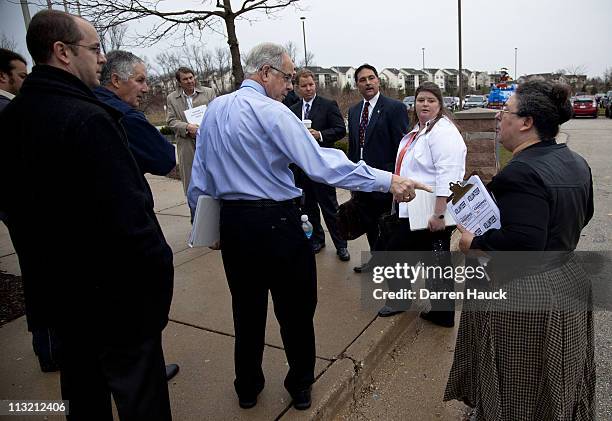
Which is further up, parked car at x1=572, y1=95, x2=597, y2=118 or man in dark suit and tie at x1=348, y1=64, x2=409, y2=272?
man in dark suit and tie at x1=348, y1=64, x2=409, y2=272

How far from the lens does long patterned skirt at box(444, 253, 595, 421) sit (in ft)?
6.07

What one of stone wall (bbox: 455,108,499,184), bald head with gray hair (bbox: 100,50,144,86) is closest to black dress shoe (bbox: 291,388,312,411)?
bald head with gray hair (bbox: 100,50,144,86)

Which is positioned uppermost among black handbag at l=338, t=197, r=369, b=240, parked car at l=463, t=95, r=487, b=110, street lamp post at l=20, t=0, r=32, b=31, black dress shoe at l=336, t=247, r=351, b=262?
street lamp post at l=20, t=0, r=32, b=31

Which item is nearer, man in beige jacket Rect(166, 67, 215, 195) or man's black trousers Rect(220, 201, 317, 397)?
man's black trousers Rect(220, 201, 317, 397)

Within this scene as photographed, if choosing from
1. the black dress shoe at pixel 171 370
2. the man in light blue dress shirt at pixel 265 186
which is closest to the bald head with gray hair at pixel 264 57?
the man in light blue dress shirt at pixel 265 186

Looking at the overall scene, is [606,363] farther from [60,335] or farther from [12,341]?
[12,341]

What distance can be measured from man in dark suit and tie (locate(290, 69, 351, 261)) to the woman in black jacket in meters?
2.71

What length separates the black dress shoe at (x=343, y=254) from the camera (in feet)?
15.2

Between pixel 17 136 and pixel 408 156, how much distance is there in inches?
93.4

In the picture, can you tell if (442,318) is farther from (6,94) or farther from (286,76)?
(6,94)

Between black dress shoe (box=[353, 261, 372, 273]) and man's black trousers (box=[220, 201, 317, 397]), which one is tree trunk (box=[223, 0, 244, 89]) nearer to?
black dress shoe (box=[353, 261, 372, 273])

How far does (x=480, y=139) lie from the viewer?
249 inches

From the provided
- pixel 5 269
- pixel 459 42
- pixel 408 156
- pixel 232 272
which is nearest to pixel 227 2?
pixel 5 269

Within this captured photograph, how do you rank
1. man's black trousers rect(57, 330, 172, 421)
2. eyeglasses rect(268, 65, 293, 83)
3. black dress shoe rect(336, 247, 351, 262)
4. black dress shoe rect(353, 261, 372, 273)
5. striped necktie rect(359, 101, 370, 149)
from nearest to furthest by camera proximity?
man's black trousers rect(57, 330, 172, 421), eyeglasses rect(268, 65, 293, 83), striped necktie rect(359, 101, 370, 149), black dress shoe rect(353, 261, 372, 273), black dress shoe rect(336, 247, 351, 262)
